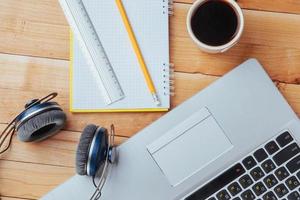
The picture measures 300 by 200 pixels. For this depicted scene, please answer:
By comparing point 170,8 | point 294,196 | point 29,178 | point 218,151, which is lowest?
point 294,196

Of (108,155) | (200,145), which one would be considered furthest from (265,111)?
(108,155)

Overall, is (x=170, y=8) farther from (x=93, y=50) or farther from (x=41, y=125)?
(x=41, y=125)

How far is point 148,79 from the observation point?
74cm

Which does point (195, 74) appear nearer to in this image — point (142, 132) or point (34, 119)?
point (142, 132)

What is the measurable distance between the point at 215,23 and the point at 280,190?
0.83 ft

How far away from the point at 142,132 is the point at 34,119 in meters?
0.15

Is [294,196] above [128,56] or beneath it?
beneath

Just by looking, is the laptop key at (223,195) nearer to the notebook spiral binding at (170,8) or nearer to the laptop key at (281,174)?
the laptop key at (281,174)

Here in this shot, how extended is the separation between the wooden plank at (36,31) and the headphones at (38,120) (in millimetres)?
76

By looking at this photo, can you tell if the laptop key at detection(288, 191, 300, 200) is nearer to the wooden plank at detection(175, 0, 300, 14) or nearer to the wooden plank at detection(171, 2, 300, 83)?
the wooden plank at detection(171, 2, 300, 83)

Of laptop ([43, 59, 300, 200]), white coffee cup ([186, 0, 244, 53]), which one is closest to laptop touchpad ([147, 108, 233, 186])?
laptop ([43, 59, 300, 200])

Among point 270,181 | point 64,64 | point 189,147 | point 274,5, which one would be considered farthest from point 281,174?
point 64,64

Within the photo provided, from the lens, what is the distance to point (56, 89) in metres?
0.75

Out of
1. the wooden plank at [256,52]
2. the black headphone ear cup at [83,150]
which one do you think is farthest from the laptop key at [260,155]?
the black headphone ear cup at [83,150]
